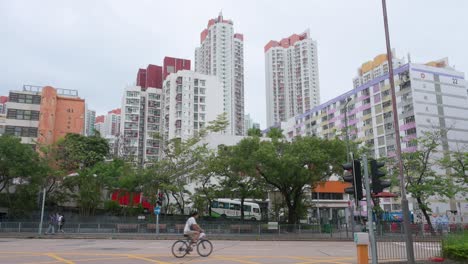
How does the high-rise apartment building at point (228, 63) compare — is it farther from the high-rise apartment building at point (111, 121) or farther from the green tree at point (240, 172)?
the green tree at point (240, 172)

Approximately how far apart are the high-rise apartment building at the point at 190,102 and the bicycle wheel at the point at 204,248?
80.4m

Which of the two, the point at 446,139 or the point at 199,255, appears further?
the point at 446,139

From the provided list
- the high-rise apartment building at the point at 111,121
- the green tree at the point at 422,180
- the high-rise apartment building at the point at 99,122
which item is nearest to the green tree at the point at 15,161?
the green tree at the point at 422,180

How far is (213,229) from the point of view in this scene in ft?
111

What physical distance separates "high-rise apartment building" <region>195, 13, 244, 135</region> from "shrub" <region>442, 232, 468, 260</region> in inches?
4293

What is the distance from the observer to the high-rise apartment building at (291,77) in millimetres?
130875

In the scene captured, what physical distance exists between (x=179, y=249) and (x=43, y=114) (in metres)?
54.6

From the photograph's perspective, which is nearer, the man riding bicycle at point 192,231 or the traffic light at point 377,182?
the traffic light at point 377,182

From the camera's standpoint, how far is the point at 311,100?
130 m

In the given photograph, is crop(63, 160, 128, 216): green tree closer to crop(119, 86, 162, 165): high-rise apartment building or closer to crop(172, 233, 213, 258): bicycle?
crop(172, 233, 213, 258): bicycle

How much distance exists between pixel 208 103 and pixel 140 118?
22321mm

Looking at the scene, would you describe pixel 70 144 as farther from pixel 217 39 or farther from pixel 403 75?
pixel 217 39

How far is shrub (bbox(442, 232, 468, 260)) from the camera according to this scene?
508 inches

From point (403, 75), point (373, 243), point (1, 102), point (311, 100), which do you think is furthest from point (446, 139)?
point (1, 102)
